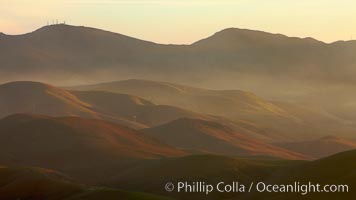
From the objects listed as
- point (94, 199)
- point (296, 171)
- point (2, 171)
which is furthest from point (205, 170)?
point (94, 199)

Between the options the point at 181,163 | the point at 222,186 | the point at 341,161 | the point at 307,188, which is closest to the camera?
the point at 307,188

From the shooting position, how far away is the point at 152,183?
5871 inches

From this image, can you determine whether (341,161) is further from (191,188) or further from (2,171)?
(2,171)

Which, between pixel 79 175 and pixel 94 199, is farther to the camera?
pixel 79 175

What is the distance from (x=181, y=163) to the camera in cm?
16275

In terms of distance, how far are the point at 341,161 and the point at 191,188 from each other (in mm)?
29789

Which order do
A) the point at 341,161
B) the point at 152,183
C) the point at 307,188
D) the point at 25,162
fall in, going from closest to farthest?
1. the point at 307,188
2. the point at 341,161
3. the point at 152,183
4. the point at 25,162

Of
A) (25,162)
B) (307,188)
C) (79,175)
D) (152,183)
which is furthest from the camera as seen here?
(25,162)

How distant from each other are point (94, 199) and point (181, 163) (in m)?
59.8

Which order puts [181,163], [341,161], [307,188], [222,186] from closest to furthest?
[307,188], [341,161], [222,186], [181,163]

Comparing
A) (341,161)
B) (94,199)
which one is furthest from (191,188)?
(94,199)

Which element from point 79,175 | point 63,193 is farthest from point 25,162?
point 63,193

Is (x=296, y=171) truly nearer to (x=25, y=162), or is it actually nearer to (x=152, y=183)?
(x=152, y=183)

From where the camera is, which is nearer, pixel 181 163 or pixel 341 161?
pixel 341 161
